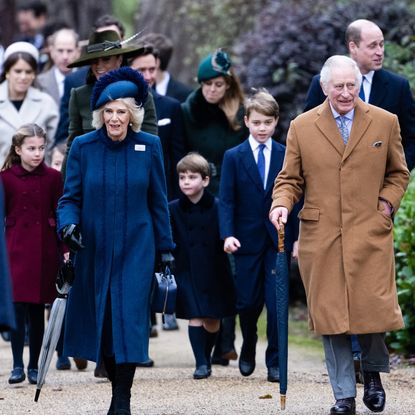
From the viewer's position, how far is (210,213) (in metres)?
9.92

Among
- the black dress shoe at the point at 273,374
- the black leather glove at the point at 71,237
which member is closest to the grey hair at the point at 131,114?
the black leather glove at the point at 71,237

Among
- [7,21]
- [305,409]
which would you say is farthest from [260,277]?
[7,21]

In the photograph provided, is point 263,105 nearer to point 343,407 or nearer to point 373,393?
point 373,393

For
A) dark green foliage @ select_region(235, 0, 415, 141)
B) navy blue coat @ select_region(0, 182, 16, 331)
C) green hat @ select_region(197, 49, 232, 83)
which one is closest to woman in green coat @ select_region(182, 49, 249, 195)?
green hat @ select_region(197, 49, 232, 83)

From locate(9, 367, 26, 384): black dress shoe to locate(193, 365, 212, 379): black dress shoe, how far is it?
3.67ft

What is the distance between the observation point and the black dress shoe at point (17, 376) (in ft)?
31.0

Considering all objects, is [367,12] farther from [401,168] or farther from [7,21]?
[7,21]

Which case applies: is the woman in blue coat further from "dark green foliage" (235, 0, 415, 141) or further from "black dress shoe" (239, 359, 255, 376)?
"dark green foliage" (235, 0, 415, 141)

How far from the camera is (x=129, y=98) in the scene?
26.6 ft

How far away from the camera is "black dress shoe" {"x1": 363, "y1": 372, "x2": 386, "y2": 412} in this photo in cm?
806

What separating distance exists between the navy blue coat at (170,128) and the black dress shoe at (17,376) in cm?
227

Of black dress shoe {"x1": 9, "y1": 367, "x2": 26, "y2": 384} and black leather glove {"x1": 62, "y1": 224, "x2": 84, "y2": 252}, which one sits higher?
black leather glove {"x1": 62, "y1": 224, "x2": 84, "y2": 252}

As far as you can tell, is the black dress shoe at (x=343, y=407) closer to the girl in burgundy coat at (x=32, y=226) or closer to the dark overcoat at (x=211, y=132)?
the girl in burgundy coat at (x=32, y=226)

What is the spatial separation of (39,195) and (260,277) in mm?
1561
